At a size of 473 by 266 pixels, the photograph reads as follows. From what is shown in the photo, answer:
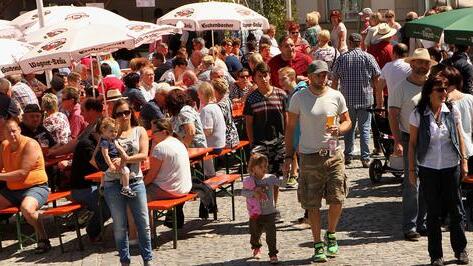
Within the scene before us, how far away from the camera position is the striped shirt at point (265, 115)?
11797 mm

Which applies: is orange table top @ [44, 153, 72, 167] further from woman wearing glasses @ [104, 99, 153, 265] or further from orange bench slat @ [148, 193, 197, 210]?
woman wearing glasses @ [104, 99, 153, 265]

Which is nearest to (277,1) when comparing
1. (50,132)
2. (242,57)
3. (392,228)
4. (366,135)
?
(242,57)

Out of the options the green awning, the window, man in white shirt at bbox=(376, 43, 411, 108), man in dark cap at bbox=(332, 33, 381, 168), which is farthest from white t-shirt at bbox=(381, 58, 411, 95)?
the window

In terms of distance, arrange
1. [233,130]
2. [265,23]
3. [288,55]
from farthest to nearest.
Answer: [265,23], [288,55], [233,130]

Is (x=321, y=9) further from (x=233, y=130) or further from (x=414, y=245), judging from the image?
(x=414, y=245)

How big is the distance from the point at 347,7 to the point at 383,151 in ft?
72.7

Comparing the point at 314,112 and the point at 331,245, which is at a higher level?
the point at 314,112

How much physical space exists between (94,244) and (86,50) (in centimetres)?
383

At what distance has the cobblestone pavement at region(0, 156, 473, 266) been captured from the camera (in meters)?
9.84

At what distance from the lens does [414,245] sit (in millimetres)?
10039

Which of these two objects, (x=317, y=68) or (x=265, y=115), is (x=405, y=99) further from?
(x=265, y=115)

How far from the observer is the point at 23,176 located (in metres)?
11.2

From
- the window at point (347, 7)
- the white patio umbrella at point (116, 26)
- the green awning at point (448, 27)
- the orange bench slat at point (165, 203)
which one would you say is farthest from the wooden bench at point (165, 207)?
the window at point (347, 7)

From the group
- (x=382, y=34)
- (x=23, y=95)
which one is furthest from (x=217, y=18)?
(x=23, y=95)
